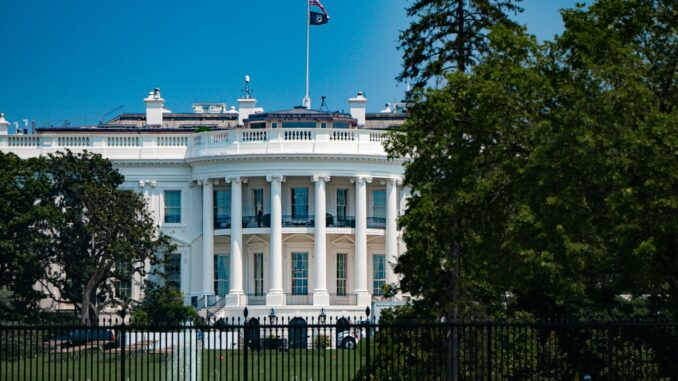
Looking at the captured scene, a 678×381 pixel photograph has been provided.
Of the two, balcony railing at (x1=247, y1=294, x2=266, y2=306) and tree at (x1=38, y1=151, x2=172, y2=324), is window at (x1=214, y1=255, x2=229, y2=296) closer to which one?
balcony railing at (x1=247, y1=294, x2=266, y2=306)

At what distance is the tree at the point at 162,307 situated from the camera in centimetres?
8606

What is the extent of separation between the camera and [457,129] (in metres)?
46.2

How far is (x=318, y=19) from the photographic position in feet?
335

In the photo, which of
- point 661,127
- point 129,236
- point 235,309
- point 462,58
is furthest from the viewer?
point 235,309

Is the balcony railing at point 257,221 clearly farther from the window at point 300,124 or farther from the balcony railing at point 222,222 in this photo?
the window at point 300,124

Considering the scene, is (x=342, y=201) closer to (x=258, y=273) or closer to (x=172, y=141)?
(x=258, y=273)

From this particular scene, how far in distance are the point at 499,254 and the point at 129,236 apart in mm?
43137

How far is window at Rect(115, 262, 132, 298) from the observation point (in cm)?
8812

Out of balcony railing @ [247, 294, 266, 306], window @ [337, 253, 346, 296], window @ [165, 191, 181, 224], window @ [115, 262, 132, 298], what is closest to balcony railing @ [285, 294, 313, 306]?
balcony railing @ [247, 294, 266, 306]

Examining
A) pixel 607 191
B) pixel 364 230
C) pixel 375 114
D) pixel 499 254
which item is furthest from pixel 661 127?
pixel 375 114

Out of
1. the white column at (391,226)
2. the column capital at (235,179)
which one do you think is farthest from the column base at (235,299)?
the white column at (391,226)

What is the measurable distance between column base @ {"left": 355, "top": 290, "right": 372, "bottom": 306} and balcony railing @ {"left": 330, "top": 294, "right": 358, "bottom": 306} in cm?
46

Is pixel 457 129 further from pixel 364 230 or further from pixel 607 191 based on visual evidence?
pixel 364 230

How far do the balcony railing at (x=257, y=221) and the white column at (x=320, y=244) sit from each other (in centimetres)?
279
